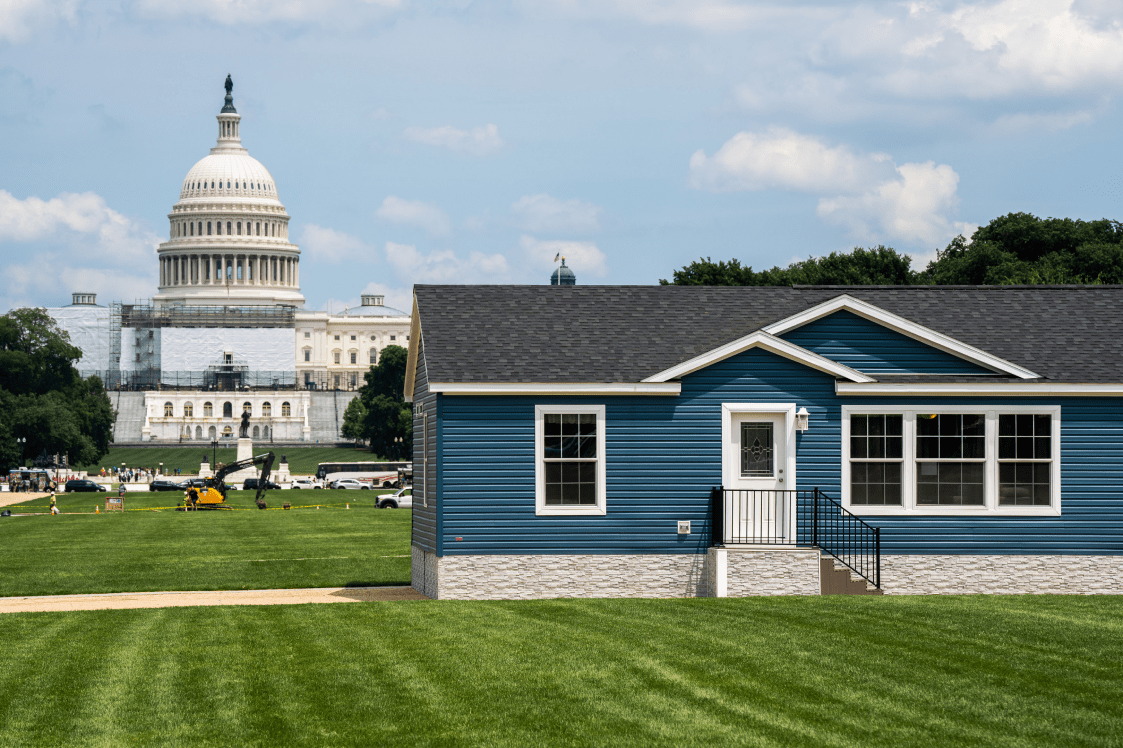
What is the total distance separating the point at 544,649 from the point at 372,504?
60.8 m

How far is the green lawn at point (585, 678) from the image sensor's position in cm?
1198

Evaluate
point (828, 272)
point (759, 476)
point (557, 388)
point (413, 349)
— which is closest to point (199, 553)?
point (413, 349)

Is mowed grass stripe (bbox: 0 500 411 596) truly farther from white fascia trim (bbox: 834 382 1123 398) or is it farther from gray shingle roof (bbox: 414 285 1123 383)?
white fascia trim (bbox: 834 382 1123 398)

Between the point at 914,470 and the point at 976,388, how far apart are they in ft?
5.27

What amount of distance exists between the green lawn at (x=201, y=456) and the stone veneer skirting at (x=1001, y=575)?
113 metres

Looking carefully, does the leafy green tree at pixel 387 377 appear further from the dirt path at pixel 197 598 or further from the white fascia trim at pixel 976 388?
the white fascia trim at pixel 976 388

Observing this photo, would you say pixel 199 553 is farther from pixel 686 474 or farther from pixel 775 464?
pixel 775 464

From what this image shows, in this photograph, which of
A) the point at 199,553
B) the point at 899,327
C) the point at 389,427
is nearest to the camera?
the point at 899,327

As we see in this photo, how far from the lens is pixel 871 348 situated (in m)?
24.5

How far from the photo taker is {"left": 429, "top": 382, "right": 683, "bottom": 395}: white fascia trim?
23156 mm

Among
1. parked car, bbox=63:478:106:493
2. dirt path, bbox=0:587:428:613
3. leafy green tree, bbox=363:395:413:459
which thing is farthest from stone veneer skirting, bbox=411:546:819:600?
leafy green tree, bbox=363:395:413:459

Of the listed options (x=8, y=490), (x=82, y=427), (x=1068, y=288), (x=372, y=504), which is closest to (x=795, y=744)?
(x=1068, y=288)

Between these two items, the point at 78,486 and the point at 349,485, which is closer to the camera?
the point at 78,486

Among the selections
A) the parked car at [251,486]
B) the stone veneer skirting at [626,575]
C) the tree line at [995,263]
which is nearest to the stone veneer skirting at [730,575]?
the stone veneer skirting at [626,575]
